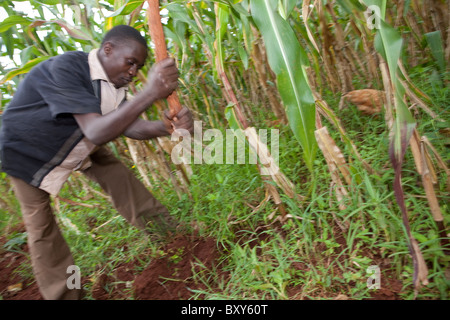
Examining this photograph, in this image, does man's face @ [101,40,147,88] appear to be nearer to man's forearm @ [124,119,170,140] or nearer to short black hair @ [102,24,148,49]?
short black hair @ [102,24,148,49]

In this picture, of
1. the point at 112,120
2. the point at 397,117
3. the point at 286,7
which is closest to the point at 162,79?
the point at 112,120

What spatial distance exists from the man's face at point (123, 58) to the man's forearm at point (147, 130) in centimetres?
23

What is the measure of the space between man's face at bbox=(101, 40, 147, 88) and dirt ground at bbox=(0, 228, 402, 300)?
95cm

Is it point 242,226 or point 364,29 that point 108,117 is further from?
point 364,29

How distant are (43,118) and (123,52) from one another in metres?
0.48

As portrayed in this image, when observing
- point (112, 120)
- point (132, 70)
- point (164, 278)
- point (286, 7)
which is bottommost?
point (164, 278)

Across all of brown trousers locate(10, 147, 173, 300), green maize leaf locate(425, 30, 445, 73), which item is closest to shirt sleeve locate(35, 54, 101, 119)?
→ brown trousers locate(10, 147, 173, 300)

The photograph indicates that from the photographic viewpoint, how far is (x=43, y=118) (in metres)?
1.43

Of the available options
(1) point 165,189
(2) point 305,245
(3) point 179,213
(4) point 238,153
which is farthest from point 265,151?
(1) point 165,189

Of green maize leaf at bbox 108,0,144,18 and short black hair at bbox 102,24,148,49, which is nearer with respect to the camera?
green maize leaf at bbox 108,0,144,18

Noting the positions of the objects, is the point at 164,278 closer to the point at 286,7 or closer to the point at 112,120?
the point at 112,120

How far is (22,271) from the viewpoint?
6.64 ft

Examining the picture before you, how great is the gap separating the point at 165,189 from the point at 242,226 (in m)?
0.82

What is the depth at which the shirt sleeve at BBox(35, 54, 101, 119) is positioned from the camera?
4.17 feet
